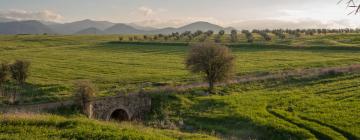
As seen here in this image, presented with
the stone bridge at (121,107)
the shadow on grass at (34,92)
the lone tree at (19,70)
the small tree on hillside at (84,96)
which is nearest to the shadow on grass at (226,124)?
the stone bridge at (121,107)

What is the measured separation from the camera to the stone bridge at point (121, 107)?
191 feet

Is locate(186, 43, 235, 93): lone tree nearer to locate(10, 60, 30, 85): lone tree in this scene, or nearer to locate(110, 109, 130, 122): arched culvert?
locate(110, 109, 130, 122): arched culvert

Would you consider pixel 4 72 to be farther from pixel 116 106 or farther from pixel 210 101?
pixel 210 101

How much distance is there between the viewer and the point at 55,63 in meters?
112

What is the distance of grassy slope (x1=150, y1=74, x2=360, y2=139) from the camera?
1860 inches

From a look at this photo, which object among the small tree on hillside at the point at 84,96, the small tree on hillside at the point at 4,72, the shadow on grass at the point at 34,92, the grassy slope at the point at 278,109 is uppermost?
the small tree on hillside at the point at 4,72

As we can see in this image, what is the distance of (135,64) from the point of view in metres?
110

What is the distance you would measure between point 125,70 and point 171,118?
142 ft

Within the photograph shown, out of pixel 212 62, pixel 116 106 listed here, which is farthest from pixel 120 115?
pixel 212 62

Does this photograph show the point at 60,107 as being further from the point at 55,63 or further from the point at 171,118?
the point at 55,63

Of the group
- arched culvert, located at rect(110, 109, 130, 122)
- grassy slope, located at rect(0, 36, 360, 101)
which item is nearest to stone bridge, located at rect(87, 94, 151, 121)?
arched culvert, located at rect(110, 109, 130, 122)

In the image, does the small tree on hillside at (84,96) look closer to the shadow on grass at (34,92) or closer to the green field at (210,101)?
the green field at (210,101)

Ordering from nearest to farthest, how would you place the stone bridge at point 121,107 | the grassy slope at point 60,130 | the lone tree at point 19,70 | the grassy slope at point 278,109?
the grassy slope at point 60,130 → the grassy slope at point 278,109 → the stone bridge at point 121,107 → the lone tree at point 19,70

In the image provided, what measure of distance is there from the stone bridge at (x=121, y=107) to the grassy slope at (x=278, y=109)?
2658 millimetres
